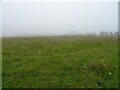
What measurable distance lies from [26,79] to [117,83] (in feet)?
15.3

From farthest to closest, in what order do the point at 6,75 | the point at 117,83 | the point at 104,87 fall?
the point at 6,75 → the point at 117,83 → the point at 104,87

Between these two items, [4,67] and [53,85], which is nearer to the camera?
[53,85]

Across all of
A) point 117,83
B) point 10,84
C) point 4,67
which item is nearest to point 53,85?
point 10,84

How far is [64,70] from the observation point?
9.22 m

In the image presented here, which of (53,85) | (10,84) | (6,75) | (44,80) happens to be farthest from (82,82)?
(6,75)

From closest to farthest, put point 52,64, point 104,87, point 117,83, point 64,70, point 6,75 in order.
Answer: point 104,87
point 117,83
point 6,75
point 64,70
point 52,64

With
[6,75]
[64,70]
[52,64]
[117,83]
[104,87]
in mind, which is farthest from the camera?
[52,64]

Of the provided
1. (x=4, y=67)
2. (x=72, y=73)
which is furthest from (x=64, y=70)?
(x=4, y=67)

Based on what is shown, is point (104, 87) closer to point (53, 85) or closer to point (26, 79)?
point (53, 85)

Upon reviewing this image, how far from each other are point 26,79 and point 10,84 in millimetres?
904

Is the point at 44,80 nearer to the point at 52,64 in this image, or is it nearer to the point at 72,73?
the point at 72,73

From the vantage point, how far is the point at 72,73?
342 inches

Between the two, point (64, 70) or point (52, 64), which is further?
point (52, 64)

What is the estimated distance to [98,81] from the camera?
24.8 ft
